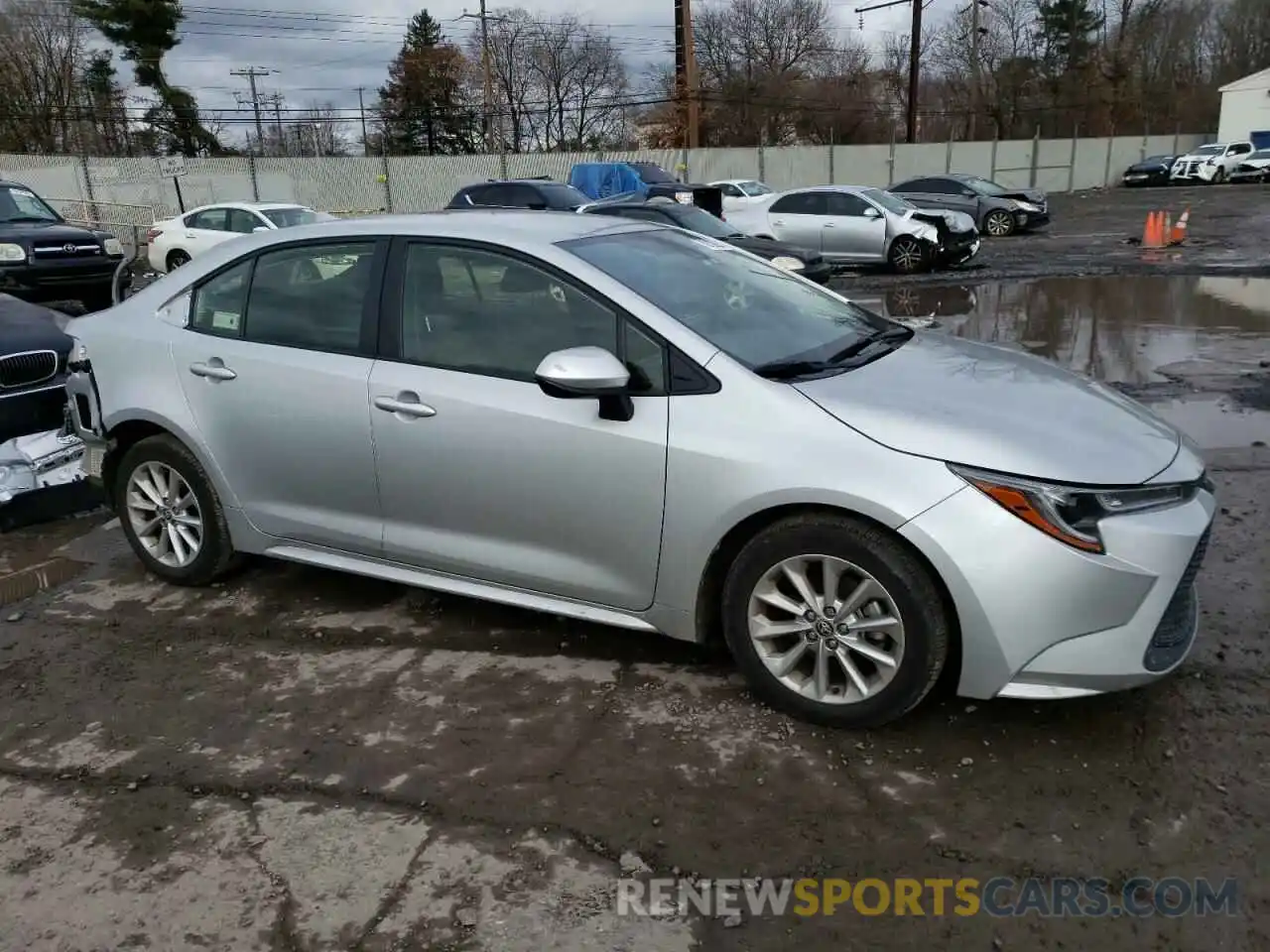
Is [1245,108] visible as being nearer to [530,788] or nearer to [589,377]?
[589,377]

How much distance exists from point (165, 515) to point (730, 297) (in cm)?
280

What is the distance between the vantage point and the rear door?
1802 centimetres

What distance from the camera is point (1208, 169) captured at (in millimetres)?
41625

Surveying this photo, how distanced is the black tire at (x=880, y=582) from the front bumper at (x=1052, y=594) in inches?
3.2

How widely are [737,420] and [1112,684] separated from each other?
137 centimetres

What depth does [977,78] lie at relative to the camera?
59.9 m

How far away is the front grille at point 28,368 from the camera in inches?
229

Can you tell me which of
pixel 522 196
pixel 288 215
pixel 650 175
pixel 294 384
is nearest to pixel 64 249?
pixel 288 215

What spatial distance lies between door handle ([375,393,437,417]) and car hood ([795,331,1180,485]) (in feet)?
4.60

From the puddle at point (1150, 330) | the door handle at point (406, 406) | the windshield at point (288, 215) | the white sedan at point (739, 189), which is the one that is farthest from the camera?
the white sedan at point (739, 189)

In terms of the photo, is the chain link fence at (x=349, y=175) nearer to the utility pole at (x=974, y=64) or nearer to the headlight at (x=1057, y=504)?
the utility pole at (x=974, y=64)

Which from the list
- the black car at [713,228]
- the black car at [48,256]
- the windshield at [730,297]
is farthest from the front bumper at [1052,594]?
the black car at [48,256]

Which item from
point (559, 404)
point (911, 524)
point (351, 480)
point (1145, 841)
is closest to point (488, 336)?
point (559, 404)

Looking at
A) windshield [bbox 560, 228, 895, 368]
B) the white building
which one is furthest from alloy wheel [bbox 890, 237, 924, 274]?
the white building
